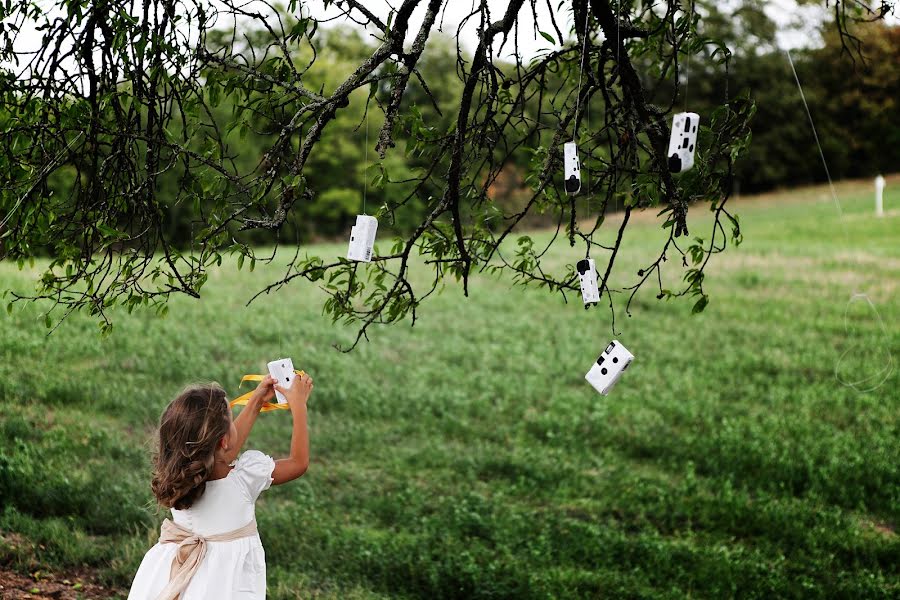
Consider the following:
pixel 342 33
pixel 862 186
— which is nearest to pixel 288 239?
pixel 342 33

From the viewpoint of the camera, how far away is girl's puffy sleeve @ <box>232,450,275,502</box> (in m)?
3.21

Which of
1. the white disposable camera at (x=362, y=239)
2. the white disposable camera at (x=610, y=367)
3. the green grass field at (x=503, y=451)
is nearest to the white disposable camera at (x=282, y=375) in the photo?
the white disposable camera at (x=362, y=239)

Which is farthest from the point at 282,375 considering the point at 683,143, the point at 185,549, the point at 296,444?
the point at 683,143

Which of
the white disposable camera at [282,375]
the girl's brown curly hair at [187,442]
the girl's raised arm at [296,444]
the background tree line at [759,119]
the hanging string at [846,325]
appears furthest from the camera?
the background tree line at [759,119]

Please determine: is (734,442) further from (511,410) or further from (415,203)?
(415,203)

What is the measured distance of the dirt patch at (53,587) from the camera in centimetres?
475

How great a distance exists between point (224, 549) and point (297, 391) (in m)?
0.59

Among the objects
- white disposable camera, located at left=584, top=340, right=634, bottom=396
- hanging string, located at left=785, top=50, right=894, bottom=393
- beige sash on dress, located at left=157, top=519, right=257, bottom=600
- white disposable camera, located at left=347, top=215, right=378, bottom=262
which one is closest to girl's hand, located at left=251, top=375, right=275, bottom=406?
beige sash on dress, located at left=157, top=519, right=257, bottom=600

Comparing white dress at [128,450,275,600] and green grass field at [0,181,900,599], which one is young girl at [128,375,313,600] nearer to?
white dress at [128,450,275,600]

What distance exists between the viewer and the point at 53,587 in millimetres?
4926

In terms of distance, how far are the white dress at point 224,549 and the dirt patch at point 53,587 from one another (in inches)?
74.6

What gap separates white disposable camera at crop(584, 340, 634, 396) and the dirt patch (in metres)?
3.13

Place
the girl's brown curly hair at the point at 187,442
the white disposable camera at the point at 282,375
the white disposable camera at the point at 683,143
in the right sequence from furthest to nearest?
the white disposable camera at the point at 282,375
the girl's brown curly hair at the point at 187,442
the white disposable camera at the point at 683,143

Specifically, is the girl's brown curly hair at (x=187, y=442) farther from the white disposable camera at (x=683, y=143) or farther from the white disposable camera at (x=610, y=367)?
the white disposable camera at (x=683, y=143)
